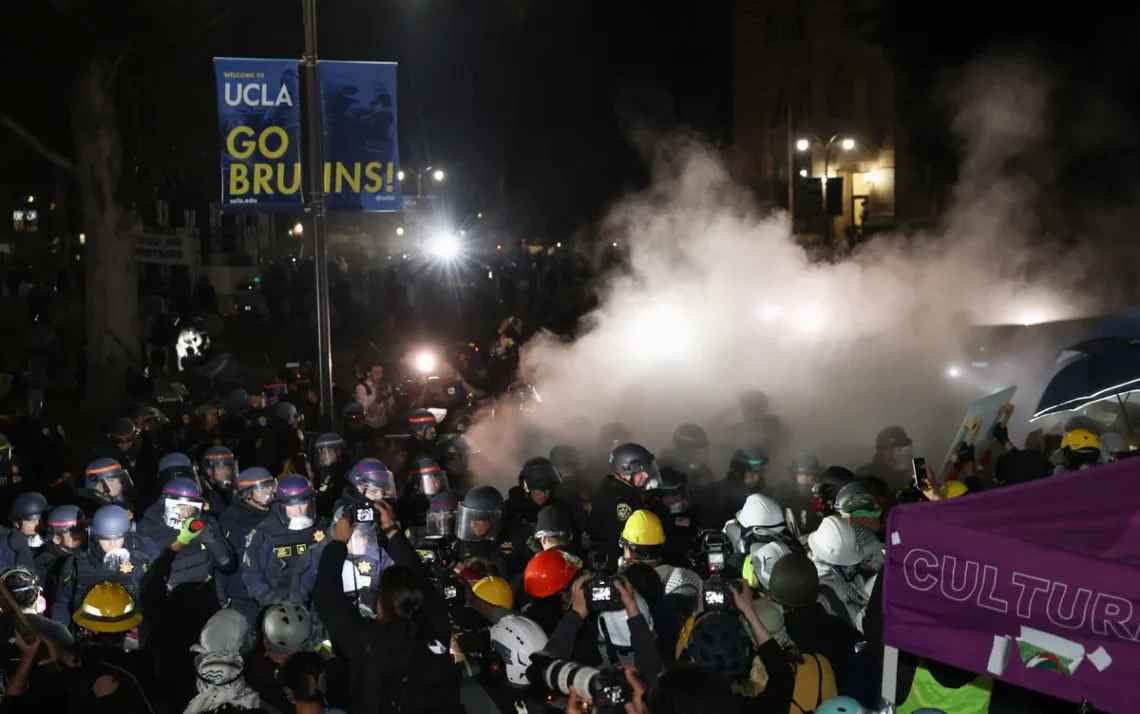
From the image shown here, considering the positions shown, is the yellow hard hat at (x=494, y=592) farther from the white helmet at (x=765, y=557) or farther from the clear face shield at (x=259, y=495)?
the clear face shield at (x=259, y=495)

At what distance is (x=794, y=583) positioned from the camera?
18.3ft

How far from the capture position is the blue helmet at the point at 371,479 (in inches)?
345

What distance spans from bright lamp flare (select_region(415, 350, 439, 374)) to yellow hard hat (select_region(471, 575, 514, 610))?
1087cm

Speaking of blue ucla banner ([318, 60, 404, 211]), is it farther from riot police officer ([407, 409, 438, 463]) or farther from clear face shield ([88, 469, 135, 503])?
clear face shield ([88, 469, 135, 503])

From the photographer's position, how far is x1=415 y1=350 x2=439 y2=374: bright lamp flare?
672 inches

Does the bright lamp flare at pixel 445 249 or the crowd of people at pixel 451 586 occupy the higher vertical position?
the bright lamp flare at pixel 445 249

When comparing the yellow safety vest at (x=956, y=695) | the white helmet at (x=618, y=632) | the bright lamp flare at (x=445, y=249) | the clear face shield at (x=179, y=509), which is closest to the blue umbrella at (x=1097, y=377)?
the yellow safety vest at (x=956, y=695)

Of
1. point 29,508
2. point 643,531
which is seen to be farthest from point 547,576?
point 29,508

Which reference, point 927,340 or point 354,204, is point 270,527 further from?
point 927,340

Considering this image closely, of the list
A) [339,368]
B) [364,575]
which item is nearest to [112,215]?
[339,368]

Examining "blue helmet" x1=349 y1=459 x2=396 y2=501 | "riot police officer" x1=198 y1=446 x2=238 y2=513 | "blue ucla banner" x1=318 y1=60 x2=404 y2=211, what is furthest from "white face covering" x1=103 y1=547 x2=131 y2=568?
"blue ucla banner" x1=318 y1=60 x2=404 y2=211

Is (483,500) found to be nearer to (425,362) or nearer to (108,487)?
(108,487)

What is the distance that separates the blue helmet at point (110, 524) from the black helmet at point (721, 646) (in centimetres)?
417

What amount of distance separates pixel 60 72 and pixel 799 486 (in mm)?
14095
